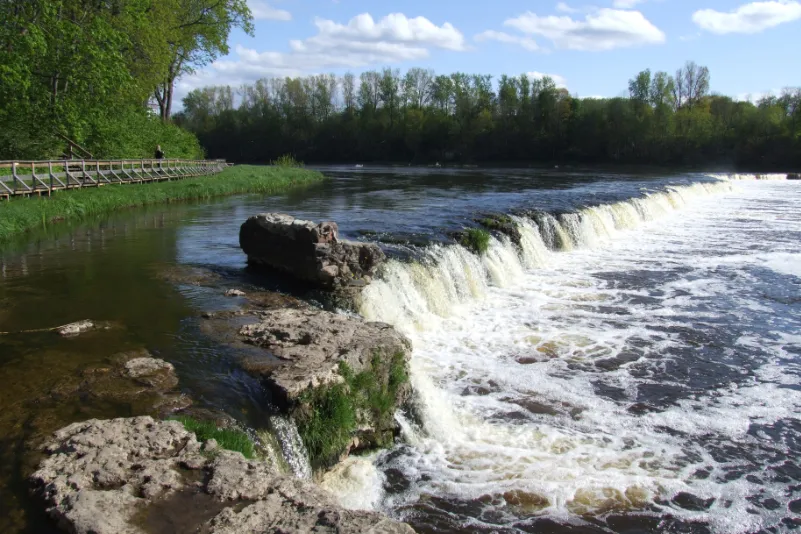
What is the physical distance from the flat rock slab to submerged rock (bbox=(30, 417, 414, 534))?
158 centimetres

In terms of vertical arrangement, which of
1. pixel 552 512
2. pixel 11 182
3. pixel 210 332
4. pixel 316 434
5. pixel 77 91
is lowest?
pixel 552 512

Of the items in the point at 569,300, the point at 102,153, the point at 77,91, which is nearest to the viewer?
the point at 569,300

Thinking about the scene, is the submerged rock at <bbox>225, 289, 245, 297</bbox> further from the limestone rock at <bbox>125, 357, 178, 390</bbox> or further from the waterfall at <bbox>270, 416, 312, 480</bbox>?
the waterfall at <bbox>270, 416, 312, 480</bbox>

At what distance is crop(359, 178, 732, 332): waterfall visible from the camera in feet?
39.6

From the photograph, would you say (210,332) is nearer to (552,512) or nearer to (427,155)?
(552,512)

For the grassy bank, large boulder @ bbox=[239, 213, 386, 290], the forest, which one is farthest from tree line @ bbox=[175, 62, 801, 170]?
large boulder @ bbox=[239, 213, 386, 290]

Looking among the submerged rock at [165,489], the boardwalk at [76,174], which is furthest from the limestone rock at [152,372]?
the boardwalk at [76,174]

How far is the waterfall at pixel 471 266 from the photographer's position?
12.1 m

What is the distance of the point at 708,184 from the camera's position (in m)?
44.0

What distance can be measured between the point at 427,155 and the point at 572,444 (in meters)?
96.4

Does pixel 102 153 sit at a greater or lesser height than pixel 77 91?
lesser

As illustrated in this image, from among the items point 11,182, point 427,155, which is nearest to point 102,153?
point 11,182

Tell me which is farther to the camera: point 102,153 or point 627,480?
point 102,153

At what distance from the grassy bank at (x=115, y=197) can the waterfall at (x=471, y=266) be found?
1187 cm
